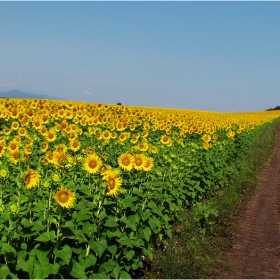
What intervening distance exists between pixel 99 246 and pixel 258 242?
13.6ft

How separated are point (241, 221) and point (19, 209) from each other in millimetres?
5730

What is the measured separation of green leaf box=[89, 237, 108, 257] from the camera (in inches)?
182

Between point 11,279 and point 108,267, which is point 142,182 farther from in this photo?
point 11,279

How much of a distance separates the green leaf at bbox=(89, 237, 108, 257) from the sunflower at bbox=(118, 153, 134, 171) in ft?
5.30

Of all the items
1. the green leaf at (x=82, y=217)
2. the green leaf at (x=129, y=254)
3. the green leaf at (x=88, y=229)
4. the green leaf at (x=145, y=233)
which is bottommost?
the green leaf at (x=129, y=254)

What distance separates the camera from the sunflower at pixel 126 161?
246 inches

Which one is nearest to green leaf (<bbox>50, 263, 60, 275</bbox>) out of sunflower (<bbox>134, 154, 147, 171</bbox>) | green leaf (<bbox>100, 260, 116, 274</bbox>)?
green leaf (<bbox>100, 260, 116, 274</bbox>)

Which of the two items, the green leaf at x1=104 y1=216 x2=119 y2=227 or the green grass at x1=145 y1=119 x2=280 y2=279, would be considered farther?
the green grass at x1=145 y1=119 x2=280 y2=279

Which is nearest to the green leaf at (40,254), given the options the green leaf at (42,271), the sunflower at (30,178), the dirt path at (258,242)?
the green leaf at (42,271)

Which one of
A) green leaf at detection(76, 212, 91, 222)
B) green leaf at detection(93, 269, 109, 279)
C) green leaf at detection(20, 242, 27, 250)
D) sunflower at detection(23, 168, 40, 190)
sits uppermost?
sunflower at detection(23, 168, 40, 190)

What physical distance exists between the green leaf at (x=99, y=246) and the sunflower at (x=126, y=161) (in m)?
1.62

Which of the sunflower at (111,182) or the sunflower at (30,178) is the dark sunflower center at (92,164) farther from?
the sunflower at (30,178)

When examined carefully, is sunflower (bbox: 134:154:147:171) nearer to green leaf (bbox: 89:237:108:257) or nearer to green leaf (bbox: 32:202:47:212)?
green leaf (bbox: 89:237:108:257)

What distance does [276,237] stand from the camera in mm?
8109
